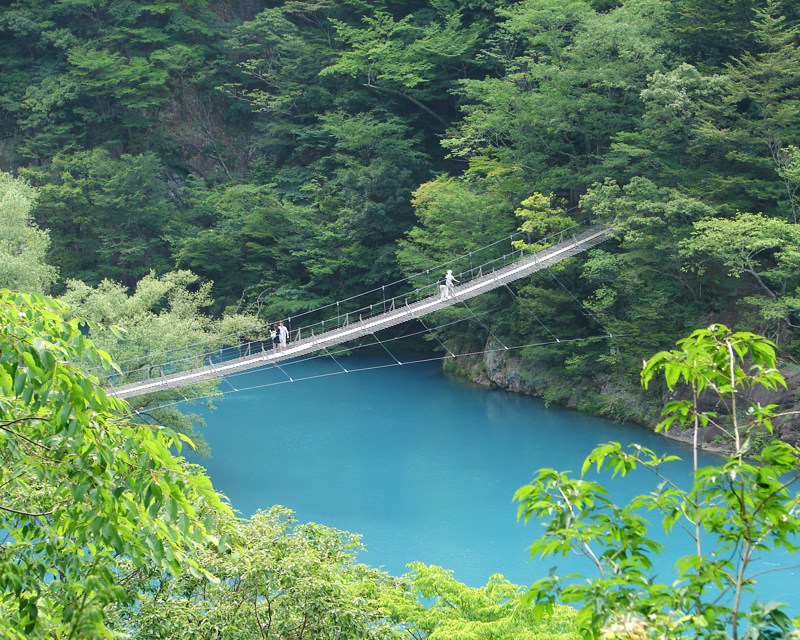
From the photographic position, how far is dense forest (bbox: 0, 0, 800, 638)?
4277 millimetres

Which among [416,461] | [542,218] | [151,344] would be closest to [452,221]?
[542,218]

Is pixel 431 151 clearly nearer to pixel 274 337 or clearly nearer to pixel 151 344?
pixel 274 337

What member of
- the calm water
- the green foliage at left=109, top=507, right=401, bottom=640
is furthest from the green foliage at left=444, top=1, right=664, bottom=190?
the green foliage at left=109, top=507, right=401, bottom=640

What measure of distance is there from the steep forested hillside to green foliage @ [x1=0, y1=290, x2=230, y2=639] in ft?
35.6

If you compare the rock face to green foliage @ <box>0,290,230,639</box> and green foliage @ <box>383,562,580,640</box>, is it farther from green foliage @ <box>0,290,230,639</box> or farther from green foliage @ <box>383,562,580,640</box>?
green foliage @ <box>0,290,230,639</box>

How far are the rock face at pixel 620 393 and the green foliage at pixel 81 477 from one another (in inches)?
345

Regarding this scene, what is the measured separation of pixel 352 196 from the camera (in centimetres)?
2012

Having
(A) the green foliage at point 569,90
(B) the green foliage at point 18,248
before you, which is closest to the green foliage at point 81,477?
(B) the green foliage at point 18,248

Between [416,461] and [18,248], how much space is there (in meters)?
9.07

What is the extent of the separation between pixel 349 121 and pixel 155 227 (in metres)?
6.88

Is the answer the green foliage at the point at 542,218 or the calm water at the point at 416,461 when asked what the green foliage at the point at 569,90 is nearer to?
the green foliage at the point at 542,218

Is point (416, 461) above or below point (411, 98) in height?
below

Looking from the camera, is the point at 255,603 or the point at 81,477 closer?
the point at 81,477

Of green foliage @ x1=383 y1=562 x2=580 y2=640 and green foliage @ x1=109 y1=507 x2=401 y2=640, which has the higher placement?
green foliage @ x1=383 y1=562 x2=580 y2=640
